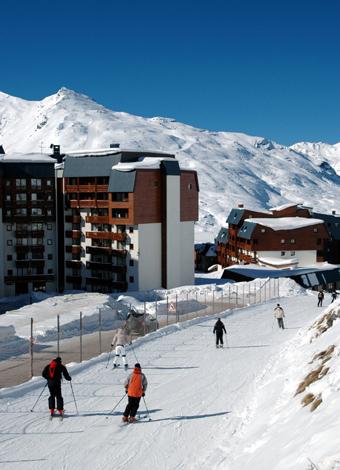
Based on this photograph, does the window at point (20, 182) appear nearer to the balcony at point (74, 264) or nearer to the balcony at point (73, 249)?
the balcony at point (73, 249)

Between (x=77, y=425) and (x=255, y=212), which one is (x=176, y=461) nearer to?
(x=77, y=425)

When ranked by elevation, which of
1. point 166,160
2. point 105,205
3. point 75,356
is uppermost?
point 166,160

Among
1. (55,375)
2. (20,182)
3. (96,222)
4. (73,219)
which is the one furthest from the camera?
(73,219)

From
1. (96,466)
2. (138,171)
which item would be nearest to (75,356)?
(96,466)

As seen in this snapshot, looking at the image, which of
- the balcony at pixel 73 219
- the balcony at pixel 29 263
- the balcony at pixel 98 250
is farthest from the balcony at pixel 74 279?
the balcony at pixel 73 219

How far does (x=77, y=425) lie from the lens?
1476 cm

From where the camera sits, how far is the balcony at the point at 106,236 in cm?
6134

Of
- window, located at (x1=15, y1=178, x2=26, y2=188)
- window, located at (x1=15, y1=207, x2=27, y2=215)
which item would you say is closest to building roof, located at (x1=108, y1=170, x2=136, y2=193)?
window, located at (x1=15, y1=178, x2=26, y2=188)

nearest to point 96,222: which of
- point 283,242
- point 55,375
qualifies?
point 283,242

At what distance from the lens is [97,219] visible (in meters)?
64.4

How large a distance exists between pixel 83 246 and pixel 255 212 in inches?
1539

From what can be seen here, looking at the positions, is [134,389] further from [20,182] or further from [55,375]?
[20,182]

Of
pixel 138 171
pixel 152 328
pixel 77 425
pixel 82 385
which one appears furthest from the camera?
pixel 138 171

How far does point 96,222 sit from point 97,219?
1.13 ft
